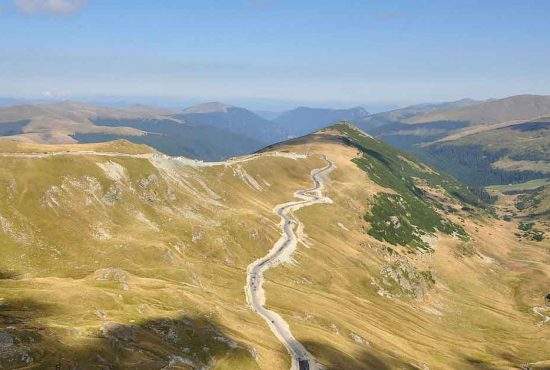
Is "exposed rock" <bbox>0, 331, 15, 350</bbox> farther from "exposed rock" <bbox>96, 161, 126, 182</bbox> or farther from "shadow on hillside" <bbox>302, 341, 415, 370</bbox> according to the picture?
"exposed rock" <bbox>96, 161, 126, 182</bbox>

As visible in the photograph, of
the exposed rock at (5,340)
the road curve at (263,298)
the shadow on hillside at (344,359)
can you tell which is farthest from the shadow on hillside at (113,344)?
the shadow on hillside at (344,359)

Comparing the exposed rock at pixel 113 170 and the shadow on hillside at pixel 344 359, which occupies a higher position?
the exposed rock at pixel 113 170

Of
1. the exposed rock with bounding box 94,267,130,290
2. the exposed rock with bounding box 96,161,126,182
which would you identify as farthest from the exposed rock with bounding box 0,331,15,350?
the exposed rock with bounding box 96,161,126,182

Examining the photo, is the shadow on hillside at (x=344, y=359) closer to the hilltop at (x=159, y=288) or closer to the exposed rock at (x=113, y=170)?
the hilltop at (x=159, y=288)

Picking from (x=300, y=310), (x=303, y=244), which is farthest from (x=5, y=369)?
(x=303, y=244)

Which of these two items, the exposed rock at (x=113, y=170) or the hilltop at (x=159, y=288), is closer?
the hilltop at (x=159, y=288)

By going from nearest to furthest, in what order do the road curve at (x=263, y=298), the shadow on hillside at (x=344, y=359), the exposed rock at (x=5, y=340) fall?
1. the exposed rock at (x=5, y=340)
2. the road curve at (x=263, y=298)
3. the shadow on hillside at (x=344, y=359)

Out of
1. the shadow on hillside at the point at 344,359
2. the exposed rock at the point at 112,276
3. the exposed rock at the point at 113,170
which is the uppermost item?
the exposed rock at the point at 113,170
